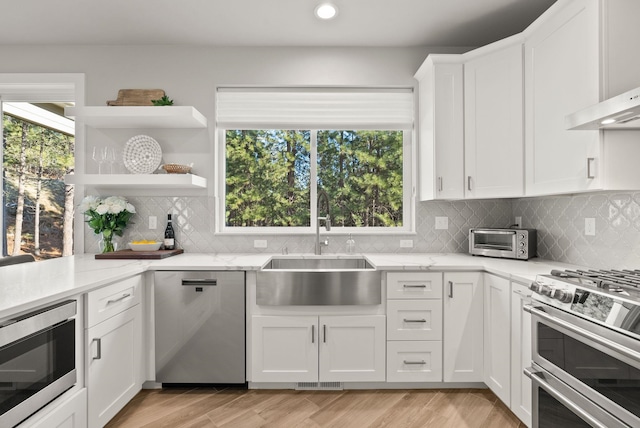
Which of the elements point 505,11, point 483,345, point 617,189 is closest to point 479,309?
point 483,345

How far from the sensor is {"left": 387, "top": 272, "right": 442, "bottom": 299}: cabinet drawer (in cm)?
236

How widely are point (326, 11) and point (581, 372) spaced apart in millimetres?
2443

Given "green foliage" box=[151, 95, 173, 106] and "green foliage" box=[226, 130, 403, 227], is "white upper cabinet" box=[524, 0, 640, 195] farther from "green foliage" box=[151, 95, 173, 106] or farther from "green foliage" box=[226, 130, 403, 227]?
"green foliage" box=[151, 95, 173, 106]

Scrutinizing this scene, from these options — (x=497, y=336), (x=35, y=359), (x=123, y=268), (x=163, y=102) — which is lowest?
(x=497, y=336)

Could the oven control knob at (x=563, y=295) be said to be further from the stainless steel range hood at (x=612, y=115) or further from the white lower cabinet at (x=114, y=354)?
the white lower cabinet at (x=114, y=354)

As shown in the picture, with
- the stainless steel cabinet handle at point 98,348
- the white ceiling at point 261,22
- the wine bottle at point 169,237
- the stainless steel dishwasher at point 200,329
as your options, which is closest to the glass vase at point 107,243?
the wine bottle at point 169,237

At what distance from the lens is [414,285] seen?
93.0 inches

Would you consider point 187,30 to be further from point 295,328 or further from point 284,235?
point 295,328

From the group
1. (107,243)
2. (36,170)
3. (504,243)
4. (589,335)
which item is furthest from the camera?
(36,170)

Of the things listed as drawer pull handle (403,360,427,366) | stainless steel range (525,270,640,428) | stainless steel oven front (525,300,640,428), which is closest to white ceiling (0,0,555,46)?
stainless steel range (525,270,640,428)

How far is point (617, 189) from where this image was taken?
173 cm

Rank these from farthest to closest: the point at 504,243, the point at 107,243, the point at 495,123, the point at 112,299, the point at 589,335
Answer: the point at 107,243 < the point at 504,243 < the point at 495,123 < the point at 112,299 < the point at 589,335

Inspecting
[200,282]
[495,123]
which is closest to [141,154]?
[200,282]

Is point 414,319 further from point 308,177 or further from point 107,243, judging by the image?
point 107,243
